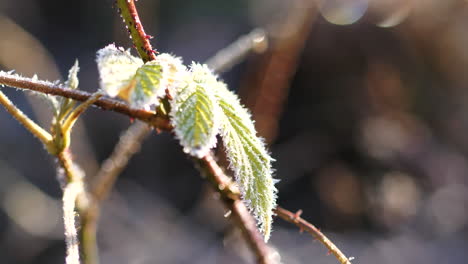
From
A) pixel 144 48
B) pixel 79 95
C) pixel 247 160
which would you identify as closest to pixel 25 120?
pixel 79 95

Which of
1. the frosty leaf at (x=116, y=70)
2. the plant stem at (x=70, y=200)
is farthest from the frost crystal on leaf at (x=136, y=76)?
the plant stem at (x=70, y=200)

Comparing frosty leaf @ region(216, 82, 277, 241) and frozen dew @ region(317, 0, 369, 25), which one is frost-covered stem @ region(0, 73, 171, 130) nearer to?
frosty leaf @ region(216, 82, 277, 241)

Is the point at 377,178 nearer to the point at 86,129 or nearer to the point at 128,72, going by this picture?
the point at 86,129

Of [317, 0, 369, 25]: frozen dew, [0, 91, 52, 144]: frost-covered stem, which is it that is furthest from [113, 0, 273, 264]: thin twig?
[317, 0, 369, 25]: frozen dew

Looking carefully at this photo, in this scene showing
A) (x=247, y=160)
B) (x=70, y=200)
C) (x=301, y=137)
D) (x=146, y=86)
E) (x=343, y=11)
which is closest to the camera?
(x=146, y=86)

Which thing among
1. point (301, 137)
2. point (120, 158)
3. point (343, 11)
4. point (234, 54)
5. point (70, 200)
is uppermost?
point (343, 11)

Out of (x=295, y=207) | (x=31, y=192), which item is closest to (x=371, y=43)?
(x=295, y=207)

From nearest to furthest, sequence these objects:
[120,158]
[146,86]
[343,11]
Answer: [146,86] < [120,158] < [343,11]

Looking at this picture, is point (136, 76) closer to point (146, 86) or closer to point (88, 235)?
point (146, 86)
